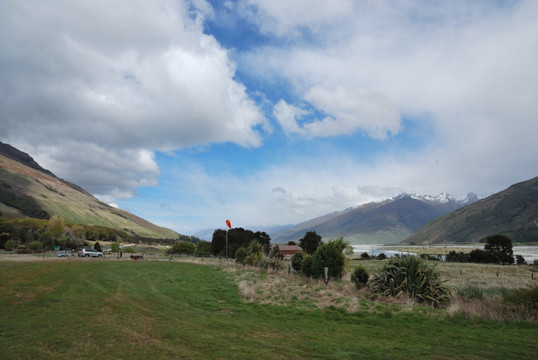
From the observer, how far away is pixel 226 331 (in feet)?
33.4

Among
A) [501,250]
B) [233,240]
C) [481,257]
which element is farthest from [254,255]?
[501,250]

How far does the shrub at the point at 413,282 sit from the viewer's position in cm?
1609

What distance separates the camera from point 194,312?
45.5 feet

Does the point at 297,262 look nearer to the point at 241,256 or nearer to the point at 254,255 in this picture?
the point at 254,255

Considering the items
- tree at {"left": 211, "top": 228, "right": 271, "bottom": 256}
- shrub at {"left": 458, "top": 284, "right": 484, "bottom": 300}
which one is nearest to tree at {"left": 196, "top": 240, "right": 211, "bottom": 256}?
tree at {"left": 211, "top": 228, "right": 271, "bottom": 256}

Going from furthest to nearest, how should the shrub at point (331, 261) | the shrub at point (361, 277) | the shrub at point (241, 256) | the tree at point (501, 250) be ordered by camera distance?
1. the tree at point (501, 250)
2. the shrub at point (241, 256)
3. the shrub at point (331, 261)
4. the shrub at point (361, 277)

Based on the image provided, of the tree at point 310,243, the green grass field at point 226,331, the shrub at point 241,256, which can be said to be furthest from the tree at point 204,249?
the green grass field at point 226,331

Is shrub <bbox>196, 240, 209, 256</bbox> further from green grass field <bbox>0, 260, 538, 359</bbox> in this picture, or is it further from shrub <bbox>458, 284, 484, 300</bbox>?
shrub <bbox>458, 284, 484, 300</bbox>

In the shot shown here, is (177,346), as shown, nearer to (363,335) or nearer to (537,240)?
(363,335)

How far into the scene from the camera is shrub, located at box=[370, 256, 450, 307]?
16.1 metres

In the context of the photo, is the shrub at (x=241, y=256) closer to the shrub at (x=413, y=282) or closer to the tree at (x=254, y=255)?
the tree at (x=254, y=255)

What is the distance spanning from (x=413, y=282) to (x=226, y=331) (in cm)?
1148

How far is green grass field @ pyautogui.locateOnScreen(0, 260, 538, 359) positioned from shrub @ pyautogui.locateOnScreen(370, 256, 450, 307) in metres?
3.38

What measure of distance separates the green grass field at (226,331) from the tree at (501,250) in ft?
189
